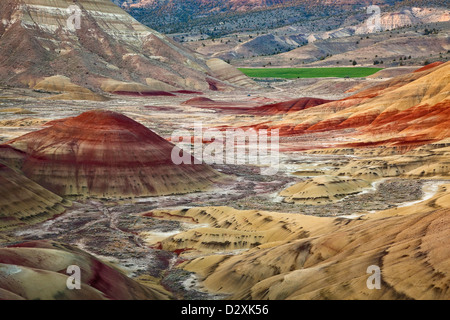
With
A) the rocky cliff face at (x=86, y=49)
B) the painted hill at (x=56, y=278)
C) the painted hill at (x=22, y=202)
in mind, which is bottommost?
the painted hill at (x=56, y=278)

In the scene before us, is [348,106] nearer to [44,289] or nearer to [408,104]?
[408,104]

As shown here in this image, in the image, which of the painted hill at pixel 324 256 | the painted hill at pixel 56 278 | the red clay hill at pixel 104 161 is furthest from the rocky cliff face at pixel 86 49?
the painted hill at pixel 56 278

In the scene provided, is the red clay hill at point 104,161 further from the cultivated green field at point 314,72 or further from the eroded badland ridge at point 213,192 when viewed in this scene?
the cultivated green field at point 314,72

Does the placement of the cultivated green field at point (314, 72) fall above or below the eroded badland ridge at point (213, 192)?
above

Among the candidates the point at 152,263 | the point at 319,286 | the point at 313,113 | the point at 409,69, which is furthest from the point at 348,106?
the point at 319,286

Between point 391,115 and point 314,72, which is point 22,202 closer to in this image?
point 391,115

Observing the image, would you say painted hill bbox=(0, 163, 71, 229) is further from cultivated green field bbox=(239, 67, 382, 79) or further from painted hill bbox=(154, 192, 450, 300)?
cultivated green field bbox=(239, 67, 382, 79)

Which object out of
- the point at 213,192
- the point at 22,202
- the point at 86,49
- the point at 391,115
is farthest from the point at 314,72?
the point at 22,202
